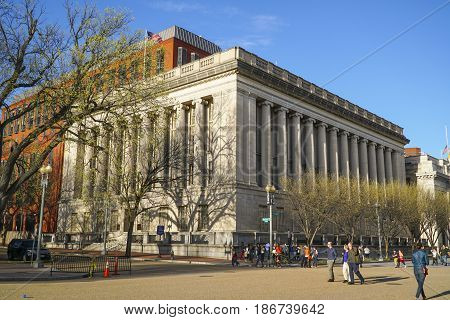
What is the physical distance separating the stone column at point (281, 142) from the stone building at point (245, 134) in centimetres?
13

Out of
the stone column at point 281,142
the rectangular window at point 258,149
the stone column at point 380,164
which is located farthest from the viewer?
the stone column at point 380,164

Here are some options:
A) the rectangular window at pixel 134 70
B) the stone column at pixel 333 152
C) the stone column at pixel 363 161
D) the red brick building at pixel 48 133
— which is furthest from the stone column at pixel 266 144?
the rectangular window at pixel 134 70

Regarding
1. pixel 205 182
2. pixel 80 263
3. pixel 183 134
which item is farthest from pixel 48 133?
pixel 80 263

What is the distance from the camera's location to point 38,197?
64.8 meters

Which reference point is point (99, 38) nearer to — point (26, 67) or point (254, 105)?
point (26, 67)

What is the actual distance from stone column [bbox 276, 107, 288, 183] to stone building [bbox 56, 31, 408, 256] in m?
0.13

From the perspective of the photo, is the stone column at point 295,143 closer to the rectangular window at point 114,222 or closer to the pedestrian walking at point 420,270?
the rectangular window at point 114,222

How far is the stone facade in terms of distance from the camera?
1913 inches

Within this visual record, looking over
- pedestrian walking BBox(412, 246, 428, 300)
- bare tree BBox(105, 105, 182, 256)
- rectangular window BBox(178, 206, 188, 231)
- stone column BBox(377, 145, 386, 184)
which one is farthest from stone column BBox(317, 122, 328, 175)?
pedestrian walking BBox(412, 246, 428, 300)

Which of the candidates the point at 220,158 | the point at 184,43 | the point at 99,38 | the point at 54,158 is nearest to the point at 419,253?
the point at 99,38

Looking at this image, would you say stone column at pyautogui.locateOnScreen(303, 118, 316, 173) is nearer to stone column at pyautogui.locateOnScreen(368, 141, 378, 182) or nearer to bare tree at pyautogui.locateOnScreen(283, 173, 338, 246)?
bare tree at pyautogui.locateOnScreen(283, 173, 338, 246)

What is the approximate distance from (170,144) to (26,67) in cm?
3010

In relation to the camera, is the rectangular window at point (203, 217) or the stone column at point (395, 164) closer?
the rectangular window at point (203, 217)

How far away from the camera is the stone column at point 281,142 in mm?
55125
